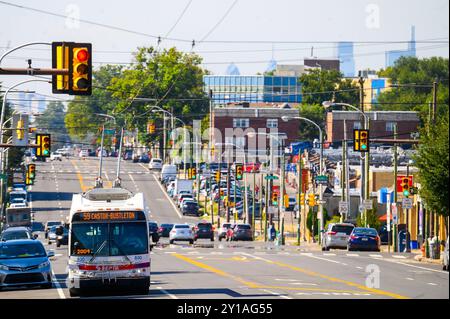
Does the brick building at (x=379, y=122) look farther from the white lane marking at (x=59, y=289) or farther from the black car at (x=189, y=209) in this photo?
the white lane marking at (x=59, y=289)

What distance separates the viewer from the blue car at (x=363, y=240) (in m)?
62.4

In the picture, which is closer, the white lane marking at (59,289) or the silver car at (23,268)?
the white lane marking at (59,289)

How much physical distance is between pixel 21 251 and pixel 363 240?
96.6 ft

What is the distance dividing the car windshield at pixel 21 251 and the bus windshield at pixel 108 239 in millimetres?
4396

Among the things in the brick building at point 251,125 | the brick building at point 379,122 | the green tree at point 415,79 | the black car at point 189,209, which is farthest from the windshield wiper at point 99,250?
the green tree at point 415,79

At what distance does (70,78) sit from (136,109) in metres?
121

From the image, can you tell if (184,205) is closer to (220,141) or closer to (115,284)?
(220,141)

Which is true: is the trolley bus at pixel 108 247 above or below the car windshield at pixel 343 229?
above

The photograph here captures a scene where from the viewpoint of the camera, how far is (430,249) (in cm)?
5556

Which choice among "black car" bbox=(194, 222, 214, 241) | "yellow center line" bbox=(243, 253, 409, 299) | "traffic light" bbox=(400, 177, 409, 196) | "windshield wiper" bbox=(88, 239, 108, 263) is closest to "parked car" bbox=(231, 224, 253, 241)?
"black car" bbox=(194, 222, 214, 241)

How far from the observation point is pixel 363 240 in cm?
6241

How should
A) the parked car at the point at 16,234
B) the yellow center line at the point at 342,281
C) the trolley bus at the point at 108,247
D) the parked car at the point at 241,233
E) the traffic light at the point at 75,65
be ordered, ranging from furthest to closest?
1. the parked car at the point at 241,233
2. the parked car at the point at 16,234
3. the trolley bus at the point at 108,247
4. the yellow center line at the point at 342,281
5. the traffic light at the point at 75,65

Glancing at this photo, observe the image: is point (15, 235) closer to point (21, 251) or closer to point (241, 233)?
point (21, 251)
